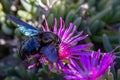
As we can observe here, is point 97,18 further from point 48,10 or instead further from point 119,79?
point 119,79

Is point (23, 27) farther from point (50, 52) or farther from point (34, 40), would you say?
point (50, 52)

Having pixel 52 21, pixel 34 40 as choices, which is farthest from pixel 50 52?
pixel 52 21

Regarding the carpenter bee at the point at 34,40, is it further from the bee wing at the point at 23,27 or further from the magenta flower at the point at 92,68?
the magenta flower at the point at 92,68

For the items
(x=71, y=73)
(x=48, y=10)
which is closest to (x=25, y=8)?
(x=48, y=10)

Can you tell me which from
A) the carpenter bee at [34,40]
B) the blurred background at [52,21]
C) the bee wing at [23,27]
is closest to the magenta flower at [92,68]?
the carpenter bee at [34,40]

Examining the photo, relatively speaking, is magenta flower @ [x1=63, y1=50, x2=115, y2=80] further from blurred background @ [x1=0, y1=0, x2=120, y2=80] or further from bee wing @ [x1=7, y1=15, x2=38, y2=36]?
blurred background @ [x1=0, y1=0, x2=120, y2=80]

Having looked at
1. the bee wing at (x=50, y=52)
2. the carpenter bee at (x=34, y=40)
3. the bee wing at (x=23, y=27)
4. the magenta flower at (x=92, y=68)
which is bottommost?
the magenta flower at (x=92, y=68)
